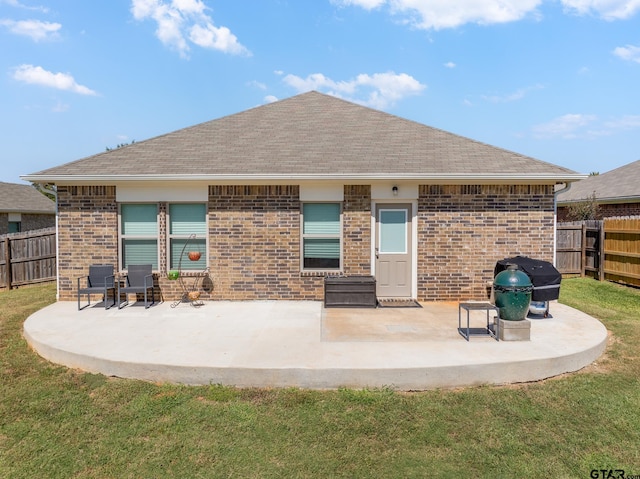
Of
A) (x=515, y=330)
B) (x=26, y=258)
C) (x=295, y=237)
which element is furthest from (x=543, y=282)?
(x=26, y=258)

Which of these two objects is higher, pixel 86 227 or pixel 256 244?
pixel 86 227

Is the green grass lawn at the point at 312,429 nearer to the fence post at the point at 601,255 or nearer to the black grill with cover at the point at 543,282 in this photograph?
the black grill with cover at the point at 543,282

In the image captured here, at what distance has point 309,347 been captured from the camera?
205 inches

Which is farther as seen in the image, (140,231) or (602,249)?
(602,249)

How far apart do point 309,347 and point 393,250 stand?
12.5ft

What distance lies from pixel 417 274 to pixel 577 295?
4.86 metres

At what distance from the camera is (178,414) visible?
3.94 m

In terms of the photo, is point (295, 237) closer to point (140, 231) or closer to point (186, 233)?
point (186, 233)

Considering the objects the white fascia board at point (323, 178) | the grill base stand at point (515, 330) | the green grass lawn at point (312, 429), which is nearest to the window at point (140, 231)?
the white fascia board at point (323, 178)

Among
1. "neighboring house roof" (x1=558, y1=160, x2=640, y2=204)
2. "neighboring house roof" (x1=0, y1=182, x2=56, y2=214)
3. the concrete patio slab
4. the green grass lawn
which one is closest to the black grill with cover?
the concrete patio slab

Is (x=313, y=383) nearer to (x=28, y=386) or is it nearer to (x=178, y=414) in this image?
(x=178, y=414)

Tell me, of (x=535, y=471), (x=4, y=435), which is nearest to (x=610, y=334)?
(x=535, y=471)

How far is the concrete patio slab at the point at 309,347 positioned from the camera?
4.48m

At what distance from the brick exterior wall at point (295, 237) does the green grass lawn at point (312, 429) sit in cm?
350
